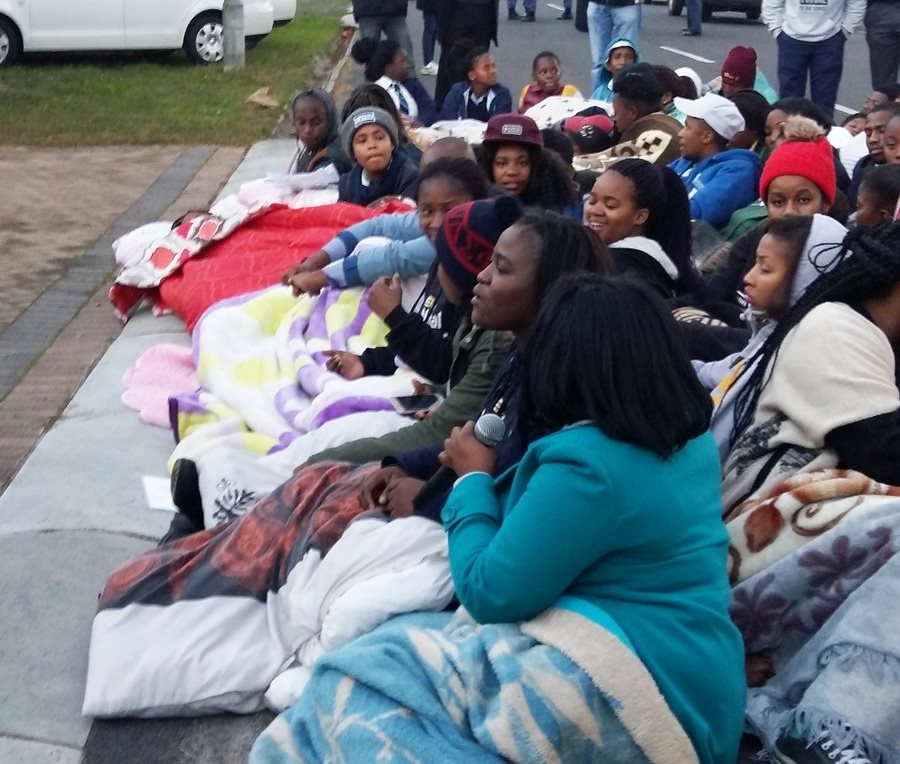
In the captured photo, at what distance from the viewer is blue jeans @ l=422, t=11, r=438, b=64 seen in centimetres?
1467

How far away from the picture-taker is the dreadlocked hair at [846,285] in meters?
3.06

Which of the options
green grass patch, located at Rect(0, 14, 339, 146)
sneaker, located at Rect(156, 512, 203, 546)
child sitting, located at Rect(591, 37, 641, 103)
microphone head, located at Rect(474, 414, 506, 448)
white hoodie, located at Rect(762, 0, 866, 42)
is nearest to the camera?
microphone head, located at Rect(474, 414, 506, 448)

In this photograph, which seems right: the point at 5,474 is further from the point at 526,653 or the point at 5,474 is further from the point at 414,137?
the point at 414,137

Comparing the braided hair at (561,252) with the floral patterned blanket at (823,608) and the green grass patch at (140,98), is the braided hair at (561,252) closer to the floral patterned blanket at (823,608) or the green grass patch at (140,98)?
the floral patterned blanket at (823,608)

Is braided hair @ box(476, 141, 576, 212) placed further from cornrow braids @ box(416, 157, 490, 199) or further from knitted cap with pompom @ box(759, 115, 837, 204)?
knitted cap with pompom @ box(759, 115, 837, 204)

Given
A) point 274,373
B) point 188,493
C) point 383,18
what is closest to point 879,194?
point 274,373

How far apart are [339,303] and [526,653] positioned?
10.2ft

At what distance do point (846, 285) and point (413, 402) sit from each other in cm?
165

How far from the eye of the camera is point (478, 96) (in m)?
10.1

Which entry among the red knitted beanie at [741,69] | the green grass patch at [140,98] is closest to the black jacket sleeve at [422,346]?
the red knitted beanie at [741,69]

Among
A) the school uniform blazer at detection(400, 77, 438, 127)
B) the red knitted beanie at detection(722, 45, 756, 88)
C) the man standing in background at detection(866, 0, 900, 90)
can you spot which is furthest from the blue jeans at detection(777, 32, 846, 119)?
the school uniform blazer at detection(400, 77, 438, 127)

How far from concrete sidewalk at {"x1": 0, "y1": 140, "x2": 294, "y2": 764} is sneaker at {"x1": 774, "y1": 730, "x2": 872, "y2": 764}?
117cm

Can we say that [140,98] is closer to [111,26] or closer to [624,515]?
[111,26]

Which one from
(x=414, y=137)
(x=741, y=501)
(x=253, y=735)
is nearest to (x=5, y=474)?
(x=253, y=735)
